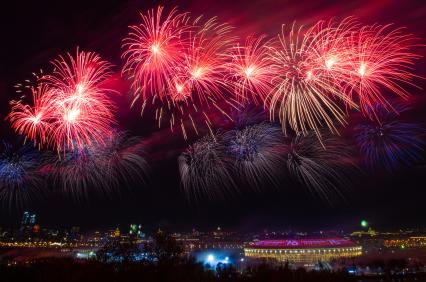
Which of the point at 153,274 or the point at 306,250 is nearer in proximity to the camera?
the point at 153,274

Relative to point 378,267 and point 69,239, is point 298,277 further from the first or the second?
point 69,239

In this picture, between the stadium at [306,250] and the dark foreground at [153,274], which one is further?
the stadium at [306,250]

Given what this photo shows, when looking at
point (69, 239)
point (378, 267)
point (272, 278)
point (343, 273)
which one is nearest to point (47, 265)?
point (272, 278)

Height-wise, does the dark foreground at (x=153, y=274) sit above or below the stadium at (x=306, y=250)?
above

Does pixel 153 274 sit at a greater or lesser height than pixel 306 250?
greater
